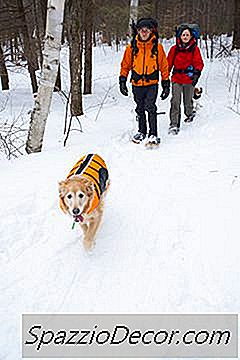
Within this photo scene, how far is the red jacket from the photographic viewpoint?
6.64m

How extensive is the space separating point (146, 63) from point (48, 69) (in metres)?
1.75

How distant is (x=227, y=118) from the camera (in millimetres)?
7488

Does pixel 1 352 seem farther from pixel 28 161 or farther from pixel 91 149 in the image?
pixel 91 149

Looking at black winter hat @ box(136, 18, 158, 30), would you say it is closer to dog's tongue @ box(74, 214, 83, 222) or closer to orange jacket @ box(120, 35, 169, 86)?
orange jacket @ box(120, 35, 169, 86)

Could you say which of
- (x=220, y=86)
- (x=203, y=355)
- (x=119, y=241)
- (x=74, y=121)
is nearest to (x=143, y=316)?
(x=203, y=355)

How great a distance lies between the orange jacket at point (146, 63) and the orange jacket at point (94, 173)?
265 centimetres

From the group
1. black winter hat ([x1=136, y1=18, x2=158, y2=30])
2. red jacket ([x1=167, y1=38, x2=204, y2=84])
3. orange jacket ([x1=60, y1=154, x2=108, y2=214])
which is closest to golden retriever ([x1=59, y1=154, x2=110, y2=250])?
orange jacket ([x1=60, y1=154, x2=108, y2=214])

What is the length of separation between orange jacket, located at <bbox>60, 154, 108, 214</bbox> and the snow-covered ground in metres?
0.57

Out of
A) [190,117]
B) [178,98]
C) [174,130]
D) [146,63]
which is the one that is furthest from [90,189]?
[190,117]

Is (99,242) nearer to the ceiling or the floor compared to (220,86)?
nearer to the floor

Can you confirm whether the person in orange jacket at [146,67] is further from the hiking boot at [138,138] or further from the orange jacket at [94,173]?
the orange jacket at [94,173]

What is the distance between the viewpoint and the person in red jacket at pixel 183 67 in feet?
21.5

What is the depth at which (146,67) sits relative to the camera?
246 inches

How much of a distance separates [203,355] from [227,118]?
5795mm
